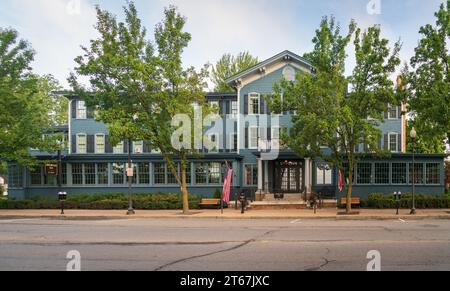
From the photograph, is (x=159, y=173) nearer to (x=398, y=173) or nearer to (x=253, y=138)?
(x=253, y=138)

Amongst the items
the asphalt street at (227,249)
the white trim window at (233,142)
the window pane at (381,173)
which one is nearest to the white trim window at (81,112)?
the white trim window at (233,142)

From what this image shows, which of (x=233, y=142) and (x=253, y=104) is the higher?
(x=253, y=104)

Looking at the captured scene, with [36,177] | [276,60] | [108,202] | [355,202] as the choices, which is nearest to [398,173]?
[355,202]

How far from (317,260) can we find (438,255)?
10.3ft

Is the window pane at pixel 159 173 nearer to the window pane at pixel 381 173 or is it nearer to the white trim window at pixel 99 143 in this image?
the white trim window at pixel 99 143

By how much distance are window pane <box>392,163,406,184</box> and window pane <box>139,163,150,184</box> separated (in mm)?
18590

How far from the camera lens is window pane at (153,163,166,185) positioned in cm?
3534

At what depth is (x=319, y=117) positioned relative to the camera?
81.4 feet

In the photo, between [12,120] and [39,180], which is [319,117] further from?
[39,180]

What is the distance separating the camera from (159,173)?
→ 35406 millimetres

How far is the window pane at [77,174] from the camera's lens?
36.0 m

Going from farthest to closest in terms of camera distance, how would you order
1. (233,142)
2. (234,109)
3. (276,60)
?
(234,109) < (233,142) < (276,60)

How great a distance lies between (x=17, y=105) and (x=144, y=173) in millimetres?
10544
